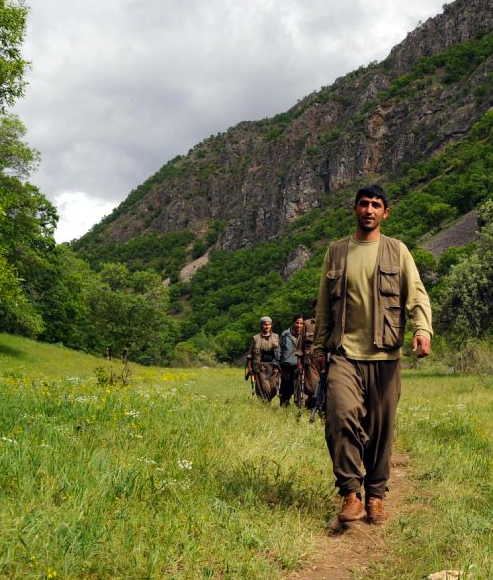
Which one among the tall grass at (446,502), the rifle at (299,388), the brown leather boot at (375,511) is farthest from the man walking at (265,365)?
the brown leather boot at (375,511)

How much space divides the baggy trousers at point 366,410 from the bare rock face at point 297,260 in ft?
450

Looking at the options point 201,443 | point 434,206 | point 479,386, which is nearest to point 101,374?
point 201,443

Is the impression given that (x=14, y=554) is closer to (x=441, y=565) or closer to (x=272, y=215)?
(x=441, y=565)

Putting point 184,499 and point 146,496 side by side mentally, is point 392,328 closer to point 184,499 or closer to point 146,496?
point 184,499

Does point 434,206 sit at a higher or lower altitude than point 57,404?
higher

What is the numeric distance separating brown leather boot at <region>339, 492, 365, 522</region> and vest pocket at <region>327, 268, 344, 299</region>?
1.54 meters

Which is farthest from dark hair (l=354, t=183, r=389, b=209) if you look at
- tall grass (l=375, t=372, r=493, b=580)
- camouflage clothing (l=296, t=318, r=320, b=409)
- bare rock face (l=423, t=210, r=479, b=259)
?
bare rock face (l=423, t=210, r=479, b=259)

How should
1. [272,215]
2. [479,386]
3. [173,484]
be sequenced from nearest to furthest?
[173,484], [479,386], [272,215]

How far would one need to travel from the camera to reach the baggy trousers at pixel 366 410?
13.9ft

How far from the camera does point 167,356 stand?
7394 centimetres

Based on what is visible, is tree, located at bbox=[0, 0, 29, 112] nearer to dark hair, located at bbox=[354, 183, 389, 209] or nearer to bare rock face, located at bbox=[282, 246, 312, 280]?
dark hair, located at bbox=[354, 183, 389, 209]

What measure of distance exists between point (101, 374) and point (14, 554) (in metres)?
8.99

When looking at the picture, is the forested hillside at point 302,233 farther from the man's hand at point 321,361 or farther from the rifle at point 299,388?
the man's hand at point 321,361

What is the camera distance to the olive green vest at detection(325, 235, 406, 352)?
4.37 meters
